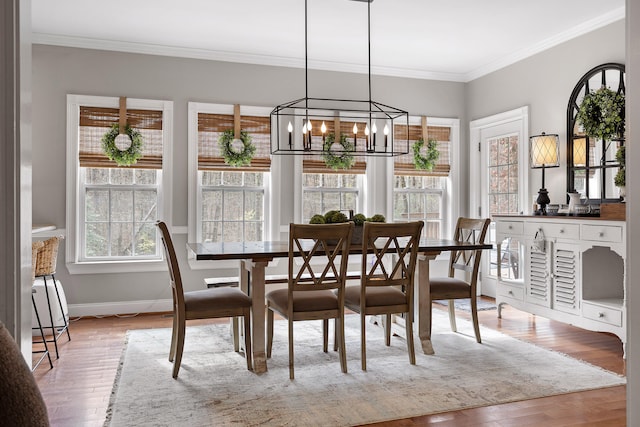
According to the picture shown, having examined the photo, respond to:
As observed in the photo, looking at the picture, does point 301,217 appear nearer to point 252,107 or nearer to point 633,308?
point 252,107

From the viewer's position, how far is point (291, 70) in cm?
564

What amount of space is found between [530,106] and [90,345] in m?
4.78

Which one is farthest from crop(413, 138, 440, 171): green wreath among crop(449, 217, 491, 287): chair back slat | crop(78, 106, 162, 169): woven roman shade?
crop(78, 106, 162, 169): woven roman shade

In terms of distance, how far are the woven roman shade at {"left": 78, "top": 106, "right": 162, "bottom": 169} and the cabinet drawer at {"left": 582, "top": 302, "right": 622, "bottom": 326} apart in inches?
162

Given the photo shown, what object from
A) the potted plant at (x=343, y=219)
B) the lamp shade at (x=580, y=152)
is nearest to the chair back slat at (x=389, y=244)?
the potted plant at (x=343, y=219)

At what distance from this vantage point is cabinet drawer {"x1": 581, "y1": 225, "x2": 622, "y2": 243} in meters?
3.60

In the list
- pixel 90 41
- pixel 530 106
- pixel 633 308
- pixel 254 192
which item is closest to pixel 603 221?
pixel 530 106

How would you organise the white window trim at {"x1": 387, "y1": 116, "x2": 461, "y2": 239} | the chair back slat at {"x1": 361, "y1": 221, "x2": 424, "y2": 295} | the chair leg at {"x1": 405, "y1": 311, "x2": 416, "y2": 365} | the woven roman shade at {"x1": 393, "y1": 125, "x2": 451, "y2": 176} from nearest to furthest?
the chair back slat at {"x1": 361, "y1": 221, "x2": 424, "y2": 295} → the chair leg at {"x1": 405, "y1": 311, "x2": 416, "y2": 365} → the woven roman shade at {"x1": 393, "y1": 125, "x2": 451, "y2": 176} → the white window trim at {"x1": 387, "y1": 116, "x2": 461, "y2": 239}

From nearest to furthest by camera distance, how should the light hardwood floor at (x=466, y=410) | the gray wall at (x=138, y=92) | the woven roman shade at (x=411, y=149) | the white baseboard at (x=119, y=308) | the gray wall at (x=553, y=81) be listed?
1. the light hardwood floor at (x=466, y=410)
2. the gray wall at (x=553, y=81)
3. the gray wall at (x=138, y=92)
4. the white baseboard at (x=119, y=308)
5. the woven roman shade at (x=411, y=149)

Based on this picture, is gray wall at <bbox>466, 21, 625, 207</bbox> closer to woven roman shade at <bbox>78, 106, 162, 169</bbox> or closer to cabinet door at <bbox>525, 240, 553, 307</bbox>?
cabinet door at <bbox>525, 240, 553, 307</bbox>

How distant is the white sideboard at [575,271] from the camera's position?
3.70 m

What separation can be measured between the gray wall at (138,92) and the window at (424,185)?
2.11 ft

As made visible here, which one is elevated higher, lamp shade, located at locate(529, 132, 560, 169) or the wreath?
the wreath

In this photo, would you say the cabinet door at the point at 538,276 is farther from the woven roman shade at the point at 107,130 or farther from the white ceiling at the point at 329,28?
the woven roman shade at the point at 107,130
